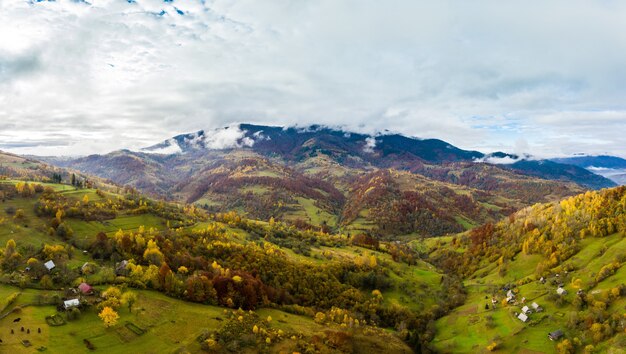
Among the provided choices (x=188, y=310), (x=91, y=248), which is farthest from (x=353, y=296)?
(x=91, y=248)

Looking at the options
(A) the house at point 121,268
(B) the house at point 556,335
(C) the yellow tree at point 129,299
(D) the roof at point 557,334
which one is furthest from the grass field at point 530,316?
(A) the house at point 121,268

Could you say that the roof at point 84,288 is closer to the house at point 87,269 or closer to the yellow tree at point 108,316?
the house at point 87,269

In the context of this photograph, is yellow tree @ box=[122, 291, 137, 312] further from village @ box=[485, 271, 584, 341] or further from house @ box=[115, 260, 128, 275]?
village @ box=[485, 271, 584, 341]

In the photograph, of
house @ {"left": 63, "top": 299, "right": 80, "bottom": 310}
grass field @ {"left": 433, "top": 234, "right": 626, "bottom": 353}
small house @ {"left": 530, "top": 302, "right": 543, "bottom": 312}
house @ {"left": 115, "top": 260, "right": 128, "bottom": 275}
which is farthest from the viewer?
small house @ {"left": 530, "top": 302, "right": 543, "bottom": 312}

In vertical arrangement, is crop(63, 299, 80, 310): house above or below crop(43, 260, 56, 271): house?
below

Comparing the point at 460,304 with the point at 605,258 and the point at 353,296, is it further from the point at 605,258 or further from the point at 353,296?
A: the point at 605,258

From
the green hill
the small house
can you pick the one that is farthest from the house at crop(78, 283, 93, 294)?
the small house

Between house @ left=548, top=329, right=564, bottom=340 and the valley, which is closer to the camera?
the valley

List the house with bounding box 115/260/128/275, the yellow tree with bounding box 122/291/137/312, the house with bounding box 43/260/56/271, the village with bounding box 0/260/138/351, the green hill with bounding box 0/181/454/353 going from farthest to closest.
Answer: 1. the house with bounding box 115/260/128/275
2. the house with bounding box 43/260/56/271
3. the yellow tree with bounding box 122/291/137/312
4. the green hill with bounding box 0/181/454/353
5. the village with bounding box 0/260/138/351
